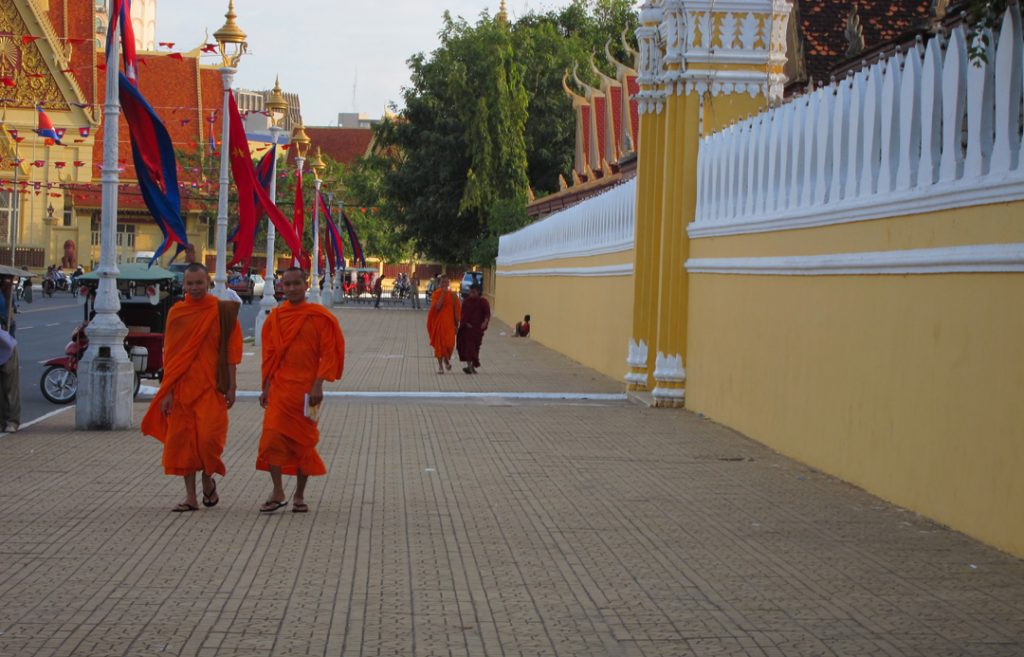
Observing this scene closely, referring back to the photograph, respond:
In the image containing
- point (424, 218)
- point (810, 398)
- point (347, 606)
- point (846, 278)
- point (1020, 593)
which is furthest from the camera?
point (424, 218)

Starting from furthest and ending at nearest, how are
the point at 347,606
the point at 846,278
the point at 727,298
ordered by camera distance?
the point at 727,298
the point at 846,278
the point at 347,606

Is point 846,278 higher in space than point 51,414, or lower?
higher

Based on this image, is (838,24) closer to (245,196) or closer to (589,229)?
(589,229)

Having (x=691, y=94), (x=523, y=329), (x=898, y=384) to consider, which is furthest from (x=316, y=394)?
(x=523, y=329)

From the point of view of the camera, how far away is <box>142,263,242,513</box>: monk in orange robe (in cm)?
995

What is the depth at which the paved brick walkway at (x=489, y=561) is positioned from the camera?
260 inches

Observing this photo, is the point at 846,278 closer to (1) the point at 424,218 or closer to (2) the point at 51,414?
(2) the point at 51,414

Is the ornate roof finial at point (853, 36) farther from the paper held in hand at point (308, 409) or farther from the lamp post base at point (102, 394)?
the paper held in hand at point (308, 409)

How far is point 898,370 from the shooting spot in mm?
10812

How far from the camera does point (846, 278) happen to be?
1228cm

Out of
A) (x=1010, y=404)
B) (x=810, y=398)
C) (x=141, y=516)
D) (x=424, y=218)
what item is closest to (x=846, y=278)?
(x=810, y=398)

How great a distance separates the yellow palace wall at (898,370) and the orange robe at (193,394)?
459cm

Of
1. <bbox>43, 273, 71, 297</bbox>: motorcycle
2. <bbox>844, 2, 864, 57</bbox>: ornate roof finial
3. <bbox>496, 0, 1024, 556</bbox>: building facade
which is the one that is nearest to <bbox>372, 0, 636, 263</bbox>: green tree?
<bbox>43, 273, 71, 297</bbox>: motorcycle

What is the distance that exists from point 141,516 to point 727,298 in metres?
8.44
